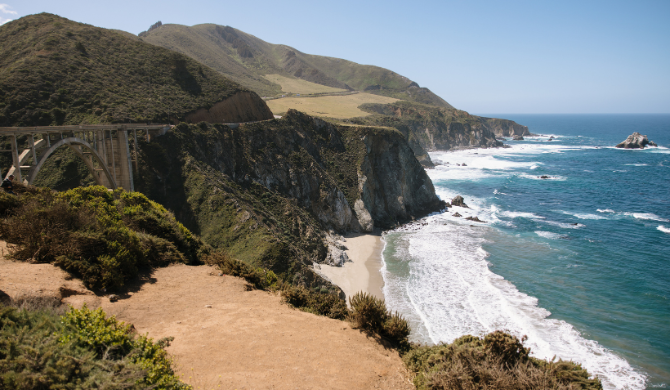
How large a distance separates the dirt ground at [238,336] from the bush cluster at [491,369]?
0.75 m

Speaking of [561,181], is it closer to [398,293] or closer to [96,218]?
[398,293]

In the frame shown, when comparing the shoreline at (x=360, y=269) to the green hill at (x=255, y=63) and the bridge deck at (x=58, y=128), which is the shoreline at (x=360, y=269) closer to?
the bridge deck at (x=58, y=128)

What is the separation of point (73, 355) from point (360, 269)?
31.4 metres

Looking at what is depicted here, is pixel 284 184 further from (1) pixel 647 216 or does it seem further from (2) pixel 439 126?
(2) pixel 439 126

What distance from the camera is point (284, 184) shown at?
152ft

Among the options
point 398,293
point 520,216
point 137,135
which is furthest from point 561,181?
point 137,135

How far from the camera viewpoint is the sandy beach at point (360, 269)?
3244 cm

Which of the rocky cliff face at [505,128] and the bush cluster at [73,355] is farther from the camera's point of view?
the rocky cliff face at [505,128]

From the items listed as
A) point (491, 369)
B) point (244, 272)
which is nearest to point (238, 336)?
point (244, 272)

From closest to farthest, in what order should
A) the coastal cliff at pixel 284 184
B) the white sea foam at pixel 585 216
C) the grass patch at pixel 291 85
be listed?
the coastal cliff at pixel 284 184, the white sea foam at pixel 585 216, the grass patch at pixel 291 85

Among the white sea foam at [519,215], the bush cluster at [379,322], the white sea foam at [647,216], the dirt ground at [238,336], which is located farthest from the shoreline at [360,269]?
the white sea foam at [647,216]

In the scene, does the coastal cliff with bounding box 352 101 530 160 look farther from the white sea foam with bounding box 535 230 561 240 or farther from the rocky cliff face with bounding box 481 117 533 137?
the white sea foam with bounding box 535 230 561 240

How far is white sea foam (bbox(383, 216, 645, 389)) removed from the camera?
2233cm

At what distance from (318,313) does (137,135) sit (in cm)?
3441
